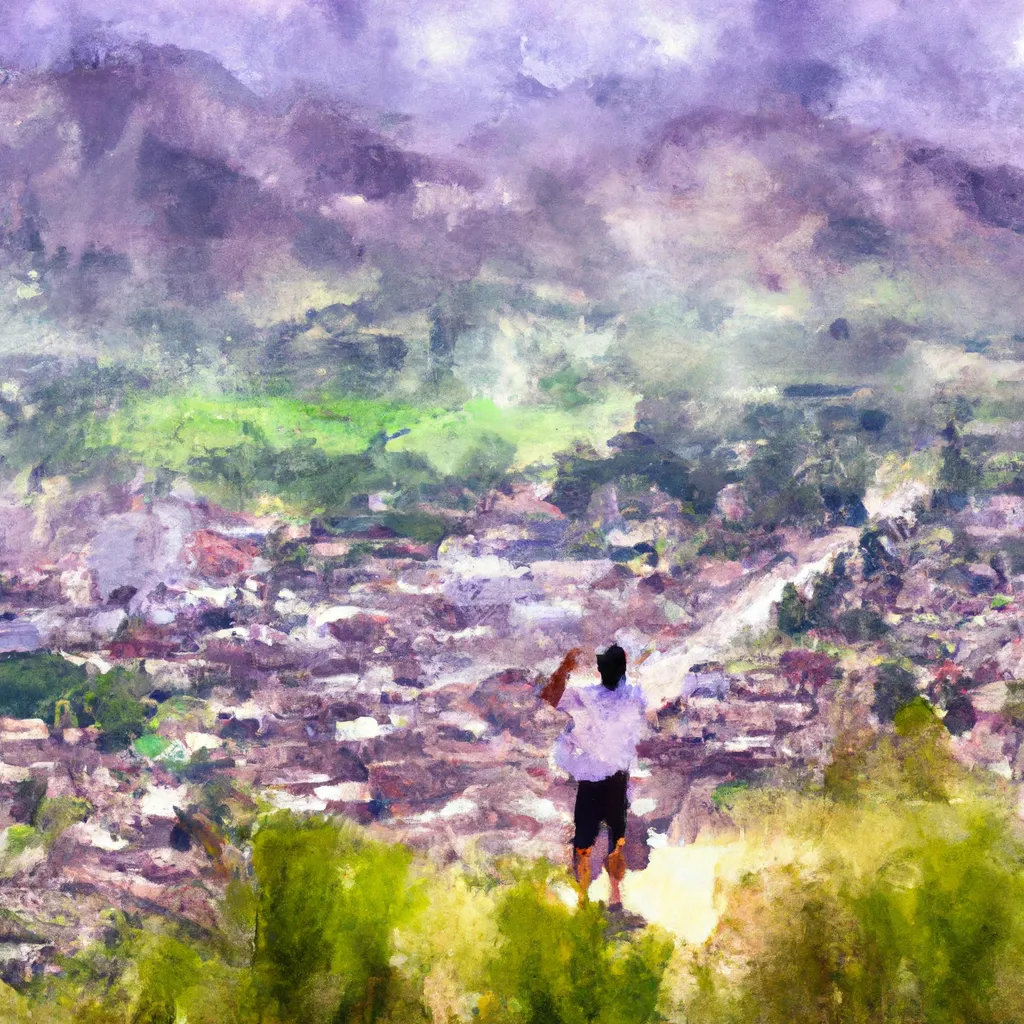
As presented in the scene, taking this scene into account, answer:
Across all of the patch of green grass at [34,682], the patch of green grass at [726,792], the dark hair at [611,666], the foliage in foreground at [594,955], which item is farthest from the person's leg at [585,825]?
the patch of green grass at [34,682]

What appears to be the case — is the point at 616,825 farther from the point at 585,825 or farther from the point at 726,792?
the point at 726,792

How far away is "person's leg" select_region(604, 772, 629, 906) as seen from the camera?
2623 mm

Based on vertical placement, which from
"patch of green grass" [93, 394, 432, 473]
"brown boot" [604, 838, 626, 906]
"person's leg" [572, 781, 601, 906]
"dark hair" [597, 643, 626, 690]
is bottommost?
"brown boot" [604, 838, 626, 906]

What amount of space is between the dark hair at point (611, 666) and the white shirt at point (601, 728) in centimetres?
2

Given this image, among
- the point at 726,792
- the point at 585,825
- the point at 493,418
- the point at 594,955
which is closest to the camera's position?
the point at 594,955

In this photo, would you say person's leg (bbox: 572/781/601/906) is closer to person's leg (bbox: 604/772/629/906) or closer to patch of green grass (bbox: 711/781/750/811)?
person's leg (bbox: 604/772/629/906)

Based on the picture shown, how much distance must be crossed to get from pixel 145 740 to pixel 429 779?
0.99m

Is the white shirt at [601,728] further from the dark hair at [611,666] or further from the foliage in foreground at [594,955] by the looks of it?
the foliage in foreground at [594,955]

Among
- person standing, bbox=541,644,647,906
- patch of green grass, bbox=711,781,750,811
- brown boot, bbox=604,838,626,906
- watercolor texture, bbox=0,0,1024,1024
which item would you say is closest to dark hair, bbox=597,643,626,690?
person standing, bbox=541,644,647,906

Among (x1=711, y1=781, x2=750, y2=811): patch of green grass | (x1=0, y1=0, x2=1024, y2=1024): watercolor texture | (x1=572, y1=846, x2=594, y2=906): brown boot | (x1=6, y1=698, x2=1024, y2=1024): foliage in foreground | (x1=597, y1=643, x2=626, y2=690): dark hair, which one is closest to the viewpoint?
(x1=6, y1=698, x2=1024, y2=1024): foliage in foreground

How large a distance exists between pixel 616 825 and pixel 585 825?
0.27ft

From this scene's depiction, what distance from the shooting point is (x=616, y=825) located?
266 centimetres

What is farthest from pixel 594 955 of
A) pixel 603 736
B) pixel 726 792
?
pixel 726 792

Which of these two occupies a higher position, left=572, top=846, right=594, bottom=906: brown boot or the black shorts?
the black shorts
